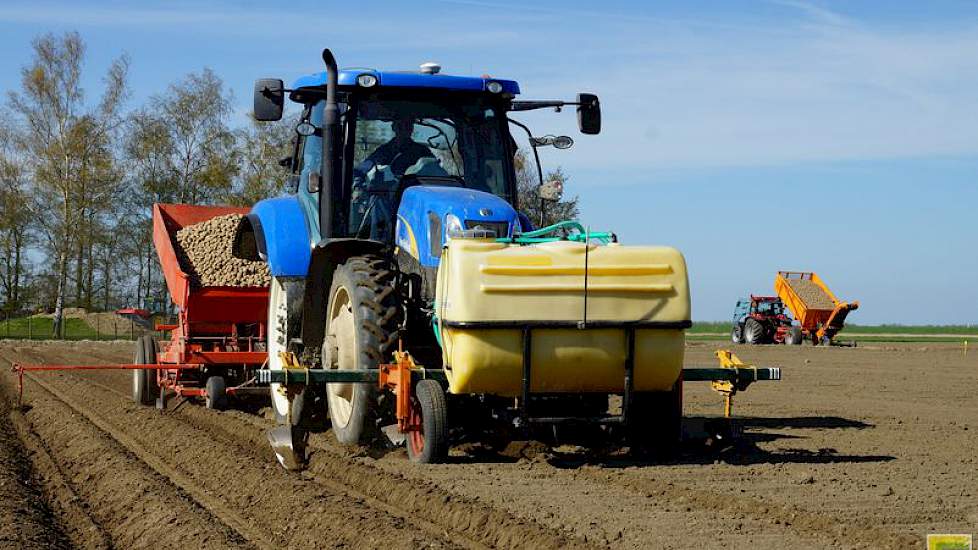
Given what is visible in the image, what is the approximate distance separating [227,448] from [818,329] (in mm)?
29384

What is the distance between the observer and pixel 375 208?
907 centimetres

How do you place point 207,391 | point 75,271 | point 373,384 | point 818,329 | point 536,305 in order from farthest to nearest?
1. point 75,271
2. point 818,329
3. point 207,391
4. point 373,384
5. point 536,305

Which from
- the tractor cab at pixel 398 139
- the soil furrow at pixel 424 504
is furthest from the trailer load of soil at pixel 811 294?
the soil furrow at pixel 424 504

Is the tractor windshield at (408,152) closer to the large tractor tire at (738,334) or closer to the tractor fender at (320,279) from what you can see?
the tractor fender at (320,279)

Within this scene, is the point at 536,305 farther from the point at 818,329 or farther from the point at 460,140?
the point at 818,329

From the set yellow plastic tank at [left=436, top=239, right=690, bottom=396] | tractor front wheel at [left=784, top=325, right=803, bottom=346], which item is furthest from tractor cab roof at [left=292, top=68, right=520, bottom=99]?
tractor front wheel at [left=784, top=325, right=803, bottom=346]

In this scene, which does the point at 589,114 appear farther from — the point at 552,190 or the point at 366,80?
the point at 366,80

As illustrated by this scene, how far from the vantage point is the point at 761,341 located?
37.6m

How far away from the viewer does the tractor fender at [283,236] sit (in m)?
9.52

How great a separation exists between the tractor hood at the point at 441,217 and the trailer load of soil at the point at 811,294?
29.4 metres

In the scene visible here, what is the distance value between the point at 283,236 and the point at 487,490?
343 cm

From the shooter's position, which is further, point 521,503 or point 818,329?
point 818,329

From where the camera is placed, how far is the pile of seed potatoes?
1318 centimetres

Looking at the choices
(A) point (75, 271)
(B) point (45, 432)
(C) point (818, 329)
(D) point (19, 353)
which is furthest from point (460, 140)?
(A) point (75, 271)
